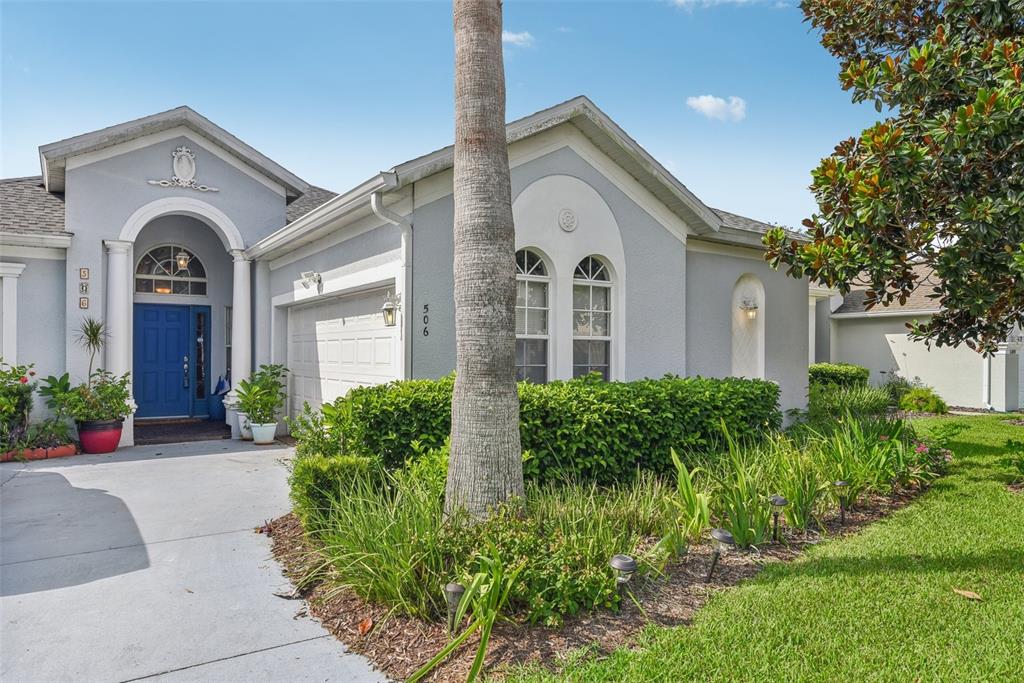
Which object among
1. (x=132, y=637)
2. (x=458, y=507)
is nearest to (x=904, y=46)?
(x=458, y=507)

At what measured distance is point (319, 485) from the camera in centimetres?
548

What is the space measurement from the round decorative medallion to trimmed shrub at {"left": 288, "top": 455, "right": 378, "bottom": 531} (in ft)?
15.9

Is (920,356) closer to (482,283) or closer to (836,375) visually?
(836,375)

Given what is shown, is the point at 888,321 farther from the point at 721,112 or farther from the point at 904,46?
the point at 904,46

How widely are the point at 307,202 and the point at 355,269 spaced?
6.23 m

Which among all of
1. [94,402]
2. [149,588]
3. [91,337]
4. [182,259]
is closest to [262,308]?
[182,259]

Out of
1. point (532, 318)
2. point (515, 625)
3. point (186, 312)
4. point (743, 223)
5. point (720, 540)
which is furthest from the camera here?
point (186, 312)

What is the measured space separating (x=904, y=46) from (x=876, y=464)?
5.78m

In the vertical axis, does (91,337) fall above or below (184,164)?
below

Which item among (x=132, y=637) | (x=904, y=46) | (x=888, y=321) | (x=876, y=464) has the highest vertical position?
(x=904, y=46)

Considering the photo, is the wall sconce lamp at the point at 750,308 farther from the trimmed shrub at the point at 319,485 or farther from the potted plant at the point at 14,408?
the potted plant at the point at 14,408

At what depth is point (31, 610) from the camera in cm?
427

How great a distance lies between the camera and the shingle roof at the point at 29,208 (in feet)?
34.0

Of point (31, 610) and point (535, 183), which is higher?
point (535, 183)
